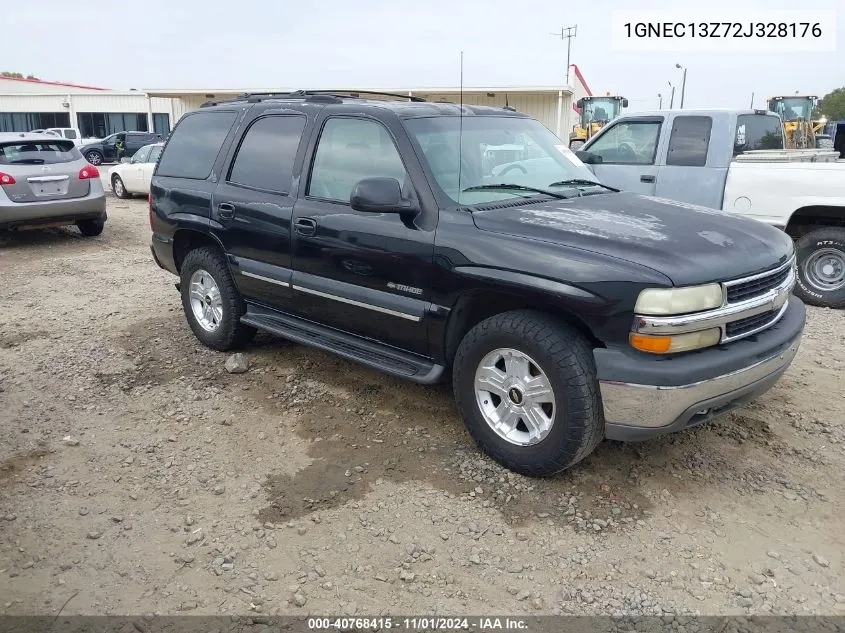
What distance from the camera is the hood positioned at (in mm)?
3180

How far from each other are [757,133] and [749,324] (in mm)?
5572

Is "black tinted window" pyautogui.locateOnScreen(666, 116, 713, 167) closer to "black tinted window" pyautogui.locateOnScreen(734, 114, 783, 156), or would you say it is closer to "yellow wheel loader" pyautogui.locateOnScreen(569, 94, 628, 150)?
"black tinted window" pyautogui.locateOnScreen(734, 114, 783, 156)

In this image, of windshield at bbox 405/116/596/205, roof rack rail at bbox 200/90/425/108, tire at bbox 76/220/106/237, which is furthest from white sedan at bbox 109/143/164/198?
windshield at bbox 405/116/596/205

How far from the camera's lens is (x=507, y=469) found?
3.68 metres

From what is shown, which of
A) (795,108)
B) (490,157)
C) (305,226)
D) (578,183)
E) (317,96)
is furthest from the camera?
(795,108)

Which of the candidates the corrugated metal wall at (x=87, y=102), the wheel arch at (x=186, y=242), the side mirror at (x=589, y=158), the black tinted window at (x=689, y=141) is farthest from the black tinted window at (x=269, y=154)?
the corrugated metal wall at (x=87, y=102)

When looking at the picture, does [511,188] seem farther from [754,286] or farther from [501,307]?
[754,286]

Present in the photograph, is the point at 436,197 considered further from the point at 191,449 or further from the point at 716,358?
the point at 191,449

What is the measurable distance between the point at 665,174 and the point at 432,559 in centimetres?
598

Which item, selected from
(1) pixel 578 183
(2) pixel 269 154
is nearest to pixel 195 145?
(2) pixel 269 154

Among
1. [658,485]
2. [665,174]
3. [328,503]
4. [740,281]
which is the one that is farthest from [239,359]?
[665,174]

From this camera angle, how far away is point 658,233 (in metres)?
3.45

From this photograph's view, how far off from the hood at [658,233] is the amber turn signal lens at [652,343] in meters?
0.26

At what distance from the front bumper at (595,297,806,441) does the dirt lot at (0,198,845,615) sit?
0.50 meters
